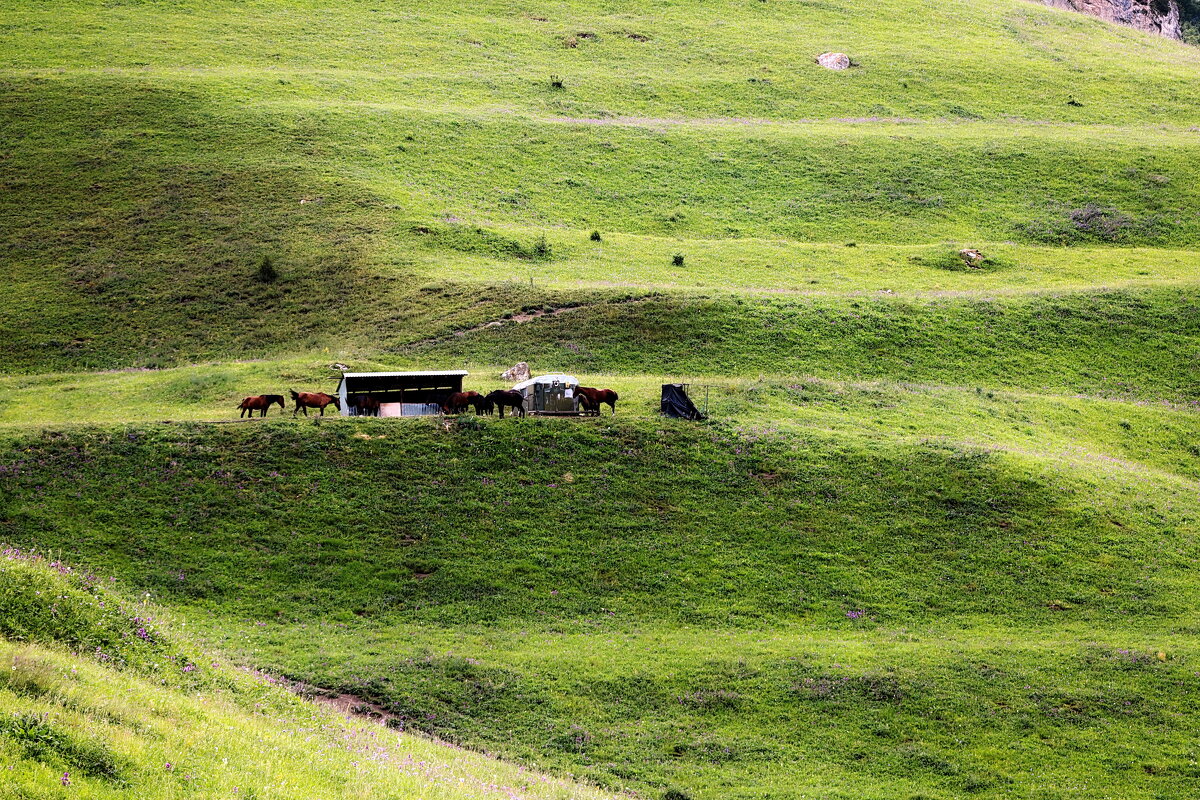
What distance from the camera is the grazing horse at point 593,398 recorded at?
158ft

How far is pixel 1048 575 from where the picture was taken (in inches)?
1563

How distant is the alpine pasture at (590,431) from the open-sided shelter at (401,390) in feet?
5.97

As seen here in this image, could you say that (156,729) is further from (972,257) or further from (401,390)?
(972,257)

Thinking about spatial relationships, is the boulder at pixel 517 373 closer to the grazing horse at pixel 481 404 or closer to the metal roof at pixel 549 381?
the metal roof at pixel 549 381

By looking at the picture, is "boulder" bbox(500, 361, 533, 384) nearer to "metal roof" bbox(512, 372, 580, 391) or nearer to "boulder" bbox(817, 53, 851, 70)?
"metal roof" bbox(512, 372, 580, 391)

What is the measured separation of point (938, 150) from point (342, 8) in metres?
74.8

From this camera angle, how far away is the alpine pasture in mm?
29172

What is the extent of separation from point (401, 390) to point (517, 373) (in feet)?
29.4

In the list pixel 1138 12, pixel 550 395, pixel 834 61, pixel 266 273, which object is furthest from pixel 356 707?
pixel 1138 12

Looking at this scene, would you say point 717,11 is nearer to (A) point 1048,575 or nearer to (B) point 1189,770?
(A) point 1048,575

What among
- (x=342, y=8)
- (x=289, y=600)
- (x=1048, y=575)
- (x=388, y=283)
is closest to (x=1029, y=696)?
(x=1048, y=575)

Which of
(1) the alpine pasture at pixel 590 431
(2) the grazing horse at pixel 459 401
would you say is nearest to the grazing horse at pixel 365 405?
(1) the alpine pasture at pixel 590 431

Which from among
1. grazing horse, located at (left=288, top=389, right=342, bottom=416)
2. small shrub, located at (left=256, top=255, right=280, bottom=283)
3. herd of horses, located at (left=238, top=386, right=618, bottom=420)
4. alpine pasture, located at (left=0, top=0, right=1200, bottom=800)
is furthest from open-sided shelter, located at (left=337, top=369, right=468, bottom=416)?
small shrub, located at (left=256, top=255, right=280, bottom=283)

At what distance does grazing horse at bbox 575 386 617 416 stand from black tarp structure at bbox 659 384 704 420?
2624mm
